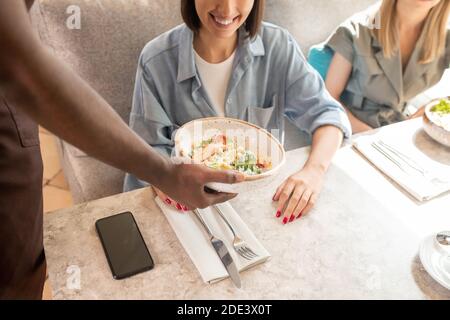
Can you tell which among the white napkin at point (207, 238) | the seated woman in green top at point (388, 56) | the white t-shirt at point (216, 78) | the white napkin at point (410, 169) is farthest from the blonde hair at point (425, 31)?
the white napkin at point (207, 238)

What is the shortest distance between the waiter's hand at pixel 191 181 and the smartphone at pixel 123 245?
0.15 meters

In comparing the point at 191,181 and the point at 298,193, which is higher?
the point at 191,181

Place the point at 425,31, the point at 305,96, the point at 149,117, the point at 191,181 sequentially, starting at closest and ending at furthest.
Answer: the point at 191,181, the point at 149,117, the point at 305,96, the point at 425,31

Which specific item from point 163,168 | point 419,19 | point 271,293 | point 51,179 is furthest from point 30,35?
point 51,179

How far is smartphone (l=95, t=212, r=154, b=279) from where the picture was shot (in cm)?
80

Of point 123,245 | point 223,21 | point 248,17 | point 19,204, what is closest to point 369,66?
point 248,17

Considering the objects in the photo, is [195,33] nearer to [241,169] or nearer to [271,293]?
[241,169]

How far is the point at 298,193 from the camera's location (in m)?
0.96

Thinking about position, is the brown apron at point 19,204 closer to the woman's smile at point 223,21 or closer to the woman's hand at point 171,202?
the woman's hand at point 171,202

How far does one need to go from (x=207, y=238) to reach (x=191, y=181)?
0.17 meters

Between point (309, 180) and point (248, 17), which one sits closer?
point (309, 180)

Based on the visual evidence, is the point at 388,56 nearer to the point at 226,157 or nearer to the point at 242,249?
the point at 226,157

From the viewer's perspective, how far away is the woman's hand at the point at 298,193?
94cm

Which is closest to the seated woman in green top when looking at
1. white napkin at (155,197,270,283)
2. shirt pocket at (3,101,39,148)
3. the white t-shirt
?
the white t-shirt
